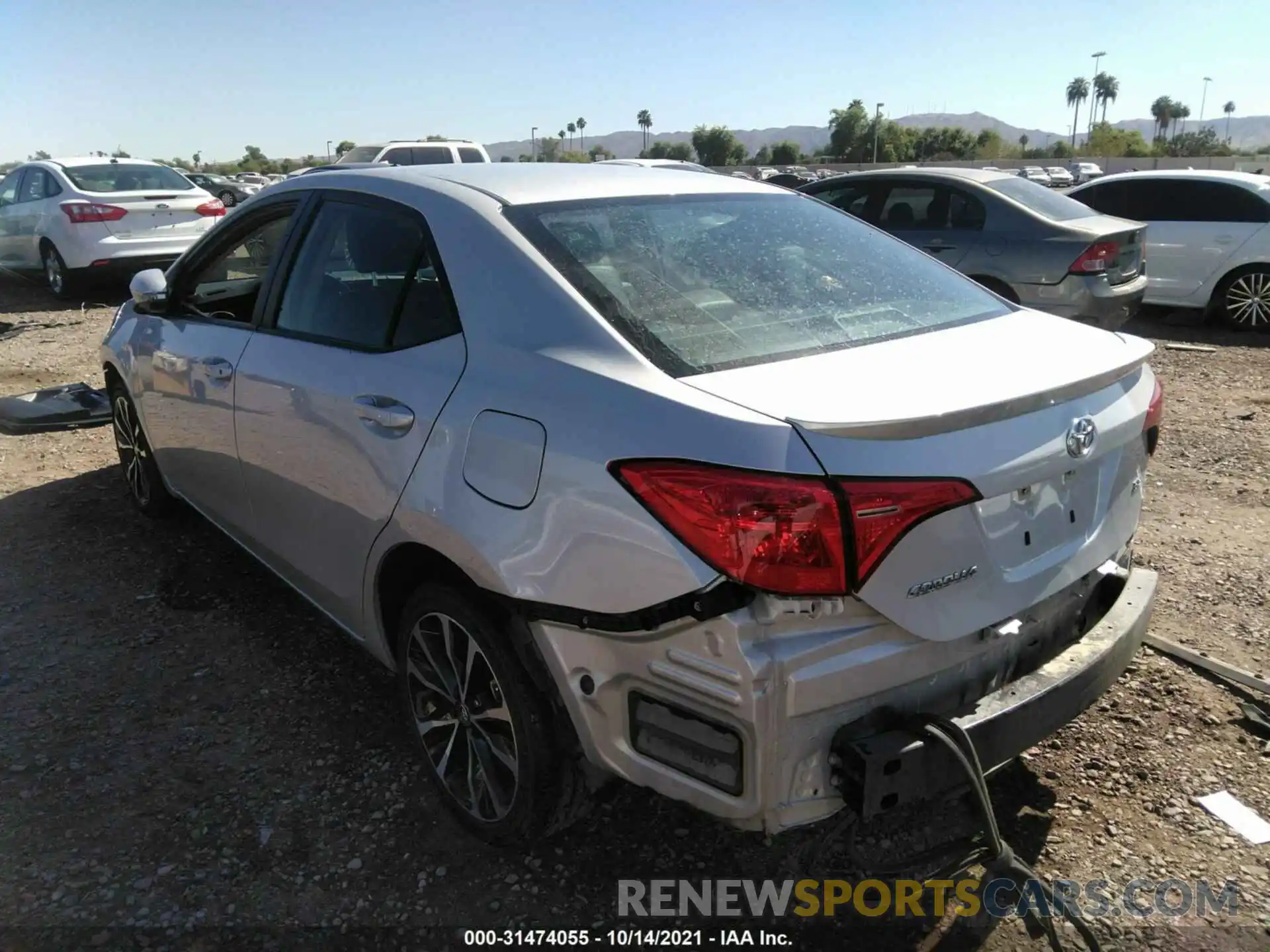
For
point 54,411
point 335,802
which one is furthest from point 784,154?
point 335,802

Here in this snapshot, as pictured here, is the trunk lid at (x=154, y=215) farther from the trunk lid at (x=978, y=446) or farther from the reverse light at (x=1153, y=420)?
the reverse light at (x=1153, y=420)

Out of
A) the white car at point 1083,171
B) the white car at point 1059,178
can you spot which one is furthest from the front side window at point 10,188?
the white car at point 1083,171

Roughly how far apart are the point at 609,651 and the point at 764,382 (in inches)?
26.0

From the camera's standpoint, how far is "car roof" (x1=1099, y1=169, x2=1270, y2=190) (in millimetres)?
9688

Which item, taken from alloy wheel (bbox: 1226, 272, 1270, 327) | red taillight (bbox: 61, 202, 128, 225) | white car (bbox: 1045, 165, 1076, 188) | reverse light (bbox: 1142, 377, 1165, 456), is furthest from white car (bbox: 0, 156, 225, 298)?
white car (bbox: 1045, 165, 1076, 188)

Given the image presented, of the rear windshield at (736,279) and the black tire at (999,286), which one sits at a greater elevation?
the rear windshield at (736,279)

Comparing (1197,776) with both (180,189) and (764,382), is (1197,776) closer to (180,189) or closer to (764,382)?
(764,382)

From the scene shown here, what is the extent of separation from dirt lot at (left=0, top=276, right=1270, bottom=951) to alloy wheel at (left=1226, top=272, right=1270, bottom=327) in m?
6.51

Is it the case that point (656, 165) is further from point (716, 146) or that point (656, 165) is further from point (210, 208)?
point (716, 146)

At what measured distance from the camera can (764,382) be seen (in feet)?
6.76

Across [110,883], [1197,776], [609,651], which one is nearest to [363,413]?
[609,651]

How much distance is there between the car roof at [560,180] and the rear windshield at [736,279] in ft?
0.19

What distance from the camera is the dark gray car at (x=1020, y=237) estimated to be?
786cm

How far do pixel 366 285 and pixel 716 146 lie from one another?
108985 millimetres
